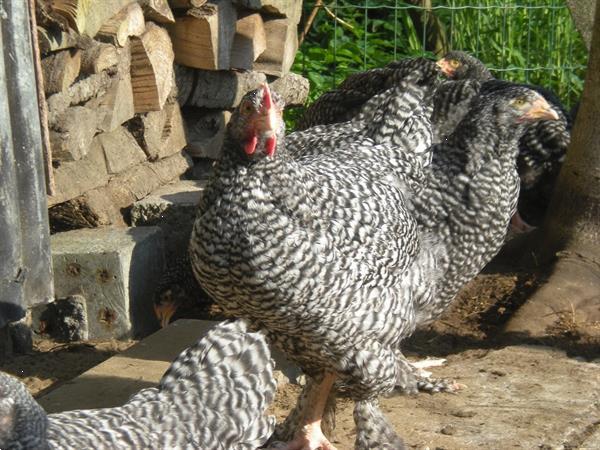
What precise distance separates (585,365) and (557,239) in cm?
122

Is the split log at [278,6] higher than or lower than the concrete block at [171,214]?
higher

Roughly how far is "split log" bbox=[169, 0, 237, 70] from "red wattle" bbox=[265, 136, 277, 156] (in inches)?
109

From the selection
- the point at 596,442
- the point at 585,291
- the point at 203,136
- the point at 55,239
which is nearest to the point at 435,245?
the point at 596,442

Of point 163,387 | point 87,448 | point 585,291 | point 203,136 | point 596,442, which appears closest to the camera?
point 87,448

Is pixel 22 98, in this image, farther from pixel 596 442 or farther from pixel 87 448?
pixel 596 442

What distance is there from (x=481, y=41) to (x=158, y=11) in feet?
15.7

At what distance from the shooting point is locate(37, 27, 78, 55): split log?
17.7 feet

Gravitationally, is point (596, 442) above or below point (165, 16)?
below

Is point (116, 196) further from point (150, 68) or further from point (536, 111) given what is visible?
point (536, 111)

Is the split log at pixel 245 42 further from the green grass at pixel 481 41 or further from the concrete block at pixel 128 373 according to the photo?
the green grass at pixel 481 41

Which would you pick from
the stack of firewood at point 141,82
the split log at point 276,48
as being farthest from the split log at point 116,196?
the split log at point 276,48

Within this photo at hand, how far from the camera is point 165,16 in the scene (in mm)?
6555

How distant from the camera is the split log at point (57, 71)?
18.3ft

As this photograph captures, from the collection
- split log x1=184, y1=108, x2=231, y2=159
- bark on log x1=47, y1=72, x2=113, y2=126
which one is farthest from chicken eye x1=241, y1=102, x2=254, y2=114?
split log x1=184, y1=108, x2=231, y2=159
